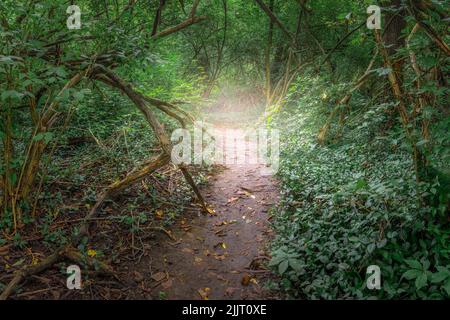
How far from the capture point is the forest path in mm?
3654

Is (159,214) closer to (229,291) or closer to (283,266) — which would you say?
(229,291)

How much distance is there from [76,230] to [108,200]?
67cm

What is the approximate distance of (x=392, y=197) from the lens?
12.2 ft

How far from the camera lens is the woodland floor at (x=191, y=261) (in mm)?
3508

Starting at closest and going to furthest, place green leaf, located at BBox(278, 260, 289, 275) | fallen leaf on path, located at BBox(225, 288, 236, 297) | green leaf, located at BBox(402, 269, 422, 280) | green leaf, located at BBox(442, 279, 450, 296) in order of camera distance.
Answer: green leaf, located at BBox(442, 279, 450, 296) < green leaf, located at BBox(402, 269, 422, 280) < green leaf, located at BBox(278, 260, 289, 275) < fallen leaf on path, located at BBox(225, 288, 236, 297)

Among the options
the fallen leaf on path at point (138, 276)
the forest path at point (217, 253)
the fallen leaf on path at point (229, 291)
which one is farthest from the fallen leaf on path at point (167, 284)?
the fallen leaf on path at point (229, 291)

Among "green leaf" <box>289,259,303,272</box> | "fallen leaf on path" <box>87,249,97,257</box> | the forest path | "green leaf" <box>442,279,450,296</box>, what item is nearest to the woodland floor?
the forest path

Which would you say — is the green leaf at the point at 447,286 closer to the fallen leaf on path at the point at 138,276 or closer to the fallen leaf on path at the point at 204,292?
the fallen leaf on path at the point at 204,292

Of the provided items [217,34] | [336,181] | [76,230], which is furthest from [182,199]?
[217,34]

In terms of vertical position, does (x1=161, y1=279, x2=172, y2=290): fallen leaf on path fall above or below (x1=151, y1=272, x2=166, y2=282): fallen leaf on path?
below

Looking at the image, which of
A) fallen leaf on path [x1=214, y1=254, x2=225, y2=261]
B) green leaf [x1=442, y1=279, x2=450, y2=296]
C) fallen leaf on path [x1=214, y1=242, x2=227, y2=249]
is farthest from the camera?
fallen leaf on path [x1=214, y1=242, x2=227, y2=249]

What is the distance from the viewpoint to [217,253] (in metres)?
4.41

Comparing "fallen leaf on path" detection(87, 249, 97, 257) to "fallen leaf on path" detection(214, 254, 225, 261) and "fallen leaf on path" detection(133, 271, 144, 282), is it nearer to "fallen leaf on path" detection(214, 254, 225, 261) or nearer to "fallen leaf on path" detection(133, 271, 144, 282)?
"fallen leaf on path" detection(133, 271, 144, 282)

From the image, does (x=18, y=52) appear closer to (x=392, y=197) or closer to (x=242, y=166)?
(x=392, y=197)
